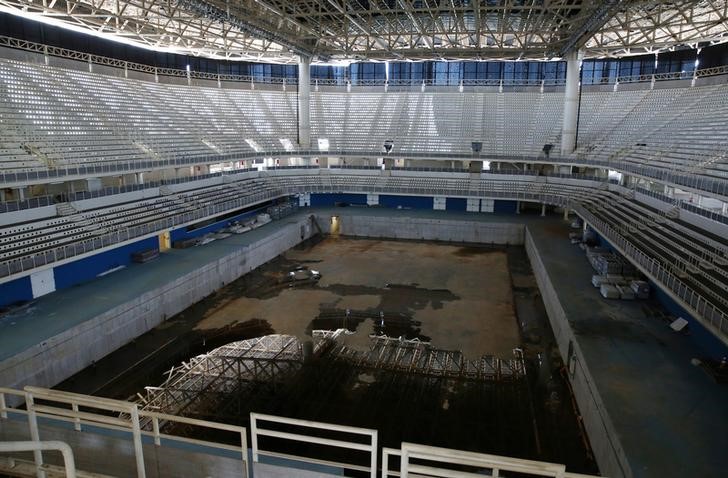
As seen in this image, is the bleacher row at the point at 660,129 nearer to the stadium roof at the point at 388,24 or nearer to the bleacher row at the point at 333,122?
the bleacher row at the point at 333,122

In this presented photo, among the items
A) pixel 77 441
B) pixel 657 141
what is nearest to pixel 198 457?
pixel 77 441

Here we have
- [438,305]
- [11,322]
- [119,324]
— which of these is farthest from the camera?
[438,305]

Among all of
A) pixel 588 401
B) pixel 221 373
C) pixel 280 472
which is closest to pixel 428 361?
pixel 588 401

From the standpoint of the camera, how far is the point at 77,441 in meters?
5.70

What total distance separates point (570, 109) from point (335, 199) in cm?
1573

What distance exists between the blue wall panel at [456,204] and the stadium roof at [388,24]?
30.1 feet

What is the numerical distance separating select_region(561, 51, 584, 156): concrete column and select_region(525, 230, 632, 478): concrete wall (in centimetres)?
1629

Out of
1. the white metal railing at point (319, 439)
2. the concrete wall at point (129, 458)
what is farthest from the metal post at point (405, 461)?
the concrete wall at point (129, 458)

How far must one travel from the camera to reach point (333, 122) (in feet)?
121

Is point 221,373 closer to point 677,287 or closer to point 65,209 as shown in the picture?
point 65,209

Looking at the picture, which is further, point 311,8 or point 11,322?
Answer: point 311,8

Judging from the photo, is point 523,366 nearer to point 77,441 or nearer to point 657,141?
point 77,441

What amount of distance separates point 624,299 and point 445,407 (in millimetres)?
7501

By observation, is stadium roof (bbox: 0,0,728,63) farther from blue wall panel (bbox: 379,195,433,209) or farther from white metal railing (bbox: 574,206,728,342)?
white metal railing (bbox: 574,206,728,342)
